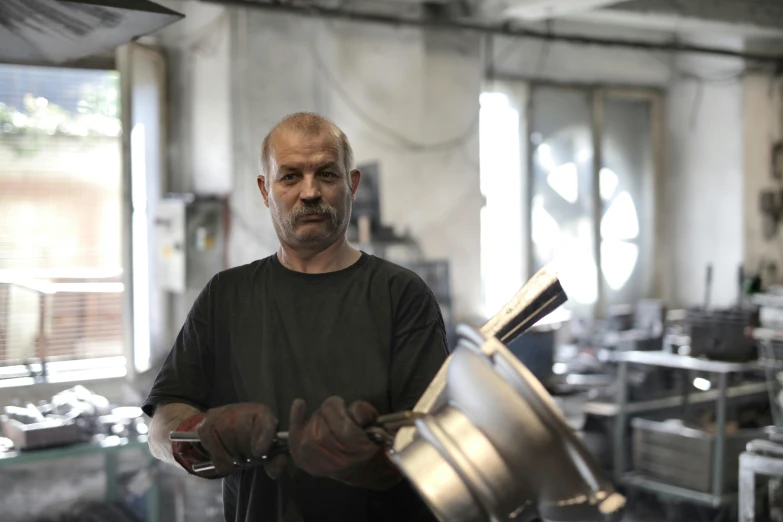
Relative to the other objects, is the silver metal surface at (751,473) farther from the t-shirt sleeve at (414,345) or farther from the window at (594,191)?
the window at (594,191)

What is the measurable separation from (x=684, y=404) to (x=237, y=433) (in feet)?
12.7

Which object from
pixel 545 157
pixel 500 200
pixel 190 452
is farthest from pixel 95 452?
pixel 545 157

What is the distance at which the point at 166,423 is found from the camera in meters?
1.38

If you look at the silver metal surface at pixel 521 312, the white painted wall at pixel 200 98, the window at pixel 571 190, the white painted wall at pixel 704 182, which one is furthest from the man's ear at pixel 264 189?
the white painted wall at pixel 704 182

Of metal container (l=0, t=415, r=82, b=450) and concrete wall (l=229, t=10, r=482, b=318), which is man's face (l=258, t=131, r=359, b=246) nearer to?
metal container (l=0, t=415, r=82, b=450)

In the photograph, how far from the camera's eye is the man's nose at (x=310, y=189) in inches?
55.4

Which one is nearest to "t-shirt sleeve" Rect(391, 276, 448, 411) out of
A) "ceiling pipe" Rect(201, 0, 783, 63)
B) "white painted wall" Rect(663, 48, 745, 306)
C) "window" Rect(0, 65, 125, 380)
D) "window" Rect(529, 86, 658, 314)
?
"ceiling pipe" Rect(201, 0, 783, 63)

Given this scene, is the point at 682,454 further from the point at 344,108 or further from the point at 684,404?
the point at 344,108

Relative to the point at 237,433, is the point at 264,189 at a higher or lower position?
higher

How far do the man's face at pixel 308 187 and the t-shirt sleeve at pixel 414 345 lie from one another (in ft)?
0.55

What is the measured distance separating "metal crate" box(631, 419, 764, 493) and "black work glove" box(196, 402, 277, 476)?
3.22m

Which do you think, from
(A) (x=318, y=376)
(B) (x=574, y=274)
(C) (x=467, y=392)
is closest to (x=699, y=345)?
(B) (x=574, y=274)

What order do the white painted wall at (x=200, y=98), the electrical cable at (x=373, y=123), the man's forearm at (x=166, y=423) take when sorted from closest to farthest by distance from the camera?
the man's forearm at (x=166, y=423), the white painted wall at (x=200, y=98), the electrical cable at (x=373, y=123)

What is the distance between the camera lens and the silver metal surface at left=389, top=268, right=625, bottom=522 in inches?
36.6
